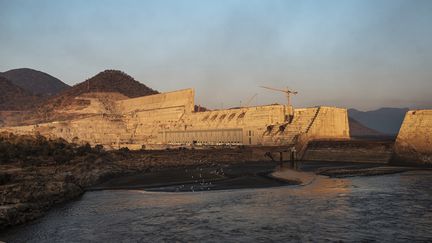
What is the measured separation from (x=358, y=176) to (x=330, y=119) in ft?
104

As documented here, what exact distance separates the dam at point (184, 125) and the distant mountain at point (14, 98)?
29922mm

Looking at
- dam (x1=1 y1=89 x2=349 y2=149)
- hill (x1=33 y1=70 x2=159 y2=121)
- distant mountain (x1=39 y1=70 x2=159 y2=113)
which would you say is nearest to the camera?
dam (x1=1 y1=89 x2=349 y2=149)

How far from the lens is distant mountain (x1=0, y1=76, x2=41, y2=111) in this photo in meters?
136

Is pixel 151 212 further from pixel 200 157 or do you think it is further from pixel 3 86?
pixel 3 86

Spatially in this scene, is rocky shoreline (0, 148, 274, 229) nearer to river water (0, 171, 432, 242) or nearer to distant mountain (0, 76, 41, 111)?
river water (0, 171, 432, 242)

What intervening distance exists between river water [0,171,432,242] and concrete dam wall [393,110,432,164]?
16.5 m

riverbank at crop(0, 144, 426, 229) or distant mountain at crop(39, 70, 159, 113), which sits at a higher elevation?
distant mountain at crop(39, 70, 159, 113)

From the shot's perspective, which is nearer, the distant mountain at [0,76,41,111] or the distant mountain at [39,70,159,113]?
the distant mountain at [39,70,159,113]

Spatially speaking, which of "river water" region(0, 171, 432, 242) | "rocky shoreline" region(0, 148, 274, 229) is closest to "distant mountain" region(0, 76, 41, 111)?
"rocky shoreline" region(0, 148, 274, 229)

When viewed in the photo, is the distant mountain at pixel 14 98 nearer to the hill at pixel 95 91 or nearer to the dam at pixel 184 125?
the hill at pixel 95 91

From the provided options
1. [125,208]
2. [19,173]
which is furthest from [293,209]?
[19,173]

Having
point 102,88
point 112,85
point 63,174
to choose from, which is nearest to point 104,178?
point 63,174

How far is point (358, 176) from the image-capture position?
35.7 m

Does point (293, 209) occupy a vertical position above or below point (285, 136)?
below
